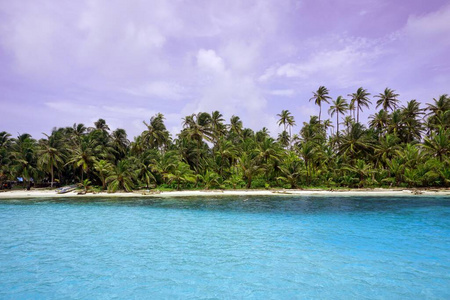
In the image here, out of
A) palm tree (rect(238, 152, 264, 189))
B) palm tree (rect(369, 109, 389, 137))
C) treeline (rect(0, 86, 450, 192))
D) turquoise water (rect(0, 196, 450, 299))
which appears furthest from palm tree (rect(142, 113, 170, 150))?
palm tree (rect(369, 109, 389, 137))

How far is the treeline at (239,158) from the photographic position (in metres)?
40.9

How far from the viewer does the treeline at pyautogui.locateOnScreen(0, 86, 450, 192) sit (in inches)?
1612

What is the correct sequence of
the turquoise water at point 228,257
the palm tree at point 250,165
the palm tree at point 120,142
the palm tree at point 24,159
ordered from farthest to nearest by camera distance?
the palm tree at point 120,142 < the palm tree at point 24,159 < the palm tree at point 250,165 < the turquoise water at point 228,257

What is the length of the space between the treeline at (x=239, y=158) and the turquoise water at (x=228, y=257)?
22270 mm

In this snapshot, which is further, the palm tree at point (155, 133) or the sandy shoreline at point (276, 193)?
the palm tree at point (155, 133)

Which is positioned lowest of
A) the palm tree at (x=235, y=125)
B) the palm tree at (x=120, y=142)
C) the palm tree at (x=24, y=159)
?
the palm tree at (x=24, y=159)

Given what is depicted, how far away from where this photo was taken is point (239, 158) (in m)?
44.3

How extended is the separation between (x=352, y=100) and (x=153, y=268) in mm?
60862

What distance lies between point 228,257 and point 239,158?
1310 inches

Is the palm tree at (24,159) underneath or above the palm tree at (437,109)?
underneath

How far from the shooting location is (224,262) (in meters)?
10.7

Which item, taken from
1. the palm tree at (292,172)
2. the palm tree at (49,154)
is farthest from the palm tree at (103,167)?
the palm tree at (292,172)

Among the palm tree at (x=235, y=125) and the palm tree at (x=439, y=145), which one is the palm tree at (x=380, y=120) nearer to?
the palm tree at (x=439, y=145)

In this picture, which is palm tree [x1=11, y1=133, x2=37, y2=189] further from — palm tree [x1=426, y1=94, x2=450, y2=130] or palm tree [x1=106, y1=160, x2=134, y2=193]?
palm tree [x1=426, y1=94, x2=450, y2=130]
